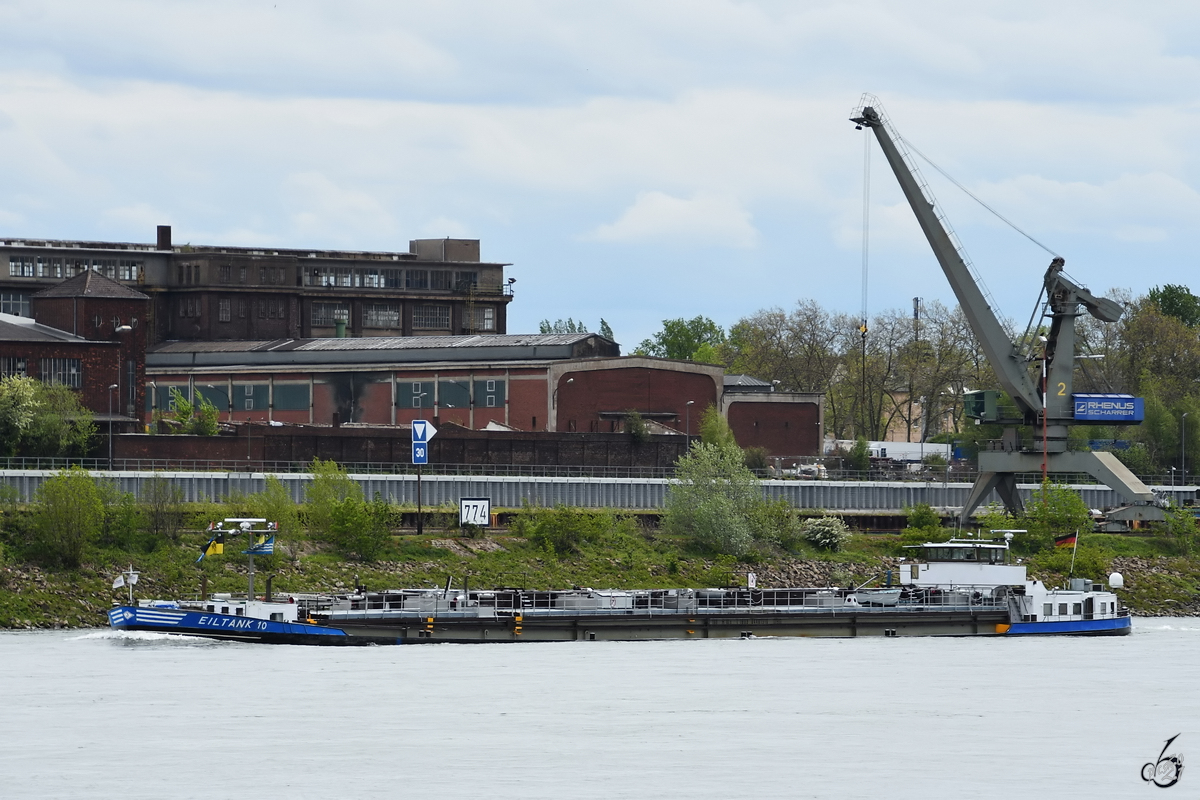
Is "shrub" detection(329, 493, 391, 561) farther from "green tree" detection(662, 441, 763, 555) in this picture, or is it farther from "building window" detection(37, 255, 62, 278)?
"building window" detection(37, 255, 62, 278)

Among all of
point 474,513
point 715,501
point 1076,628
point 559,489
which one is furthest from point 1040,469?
point 474,513

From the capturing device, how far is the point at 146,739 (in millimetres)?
47000

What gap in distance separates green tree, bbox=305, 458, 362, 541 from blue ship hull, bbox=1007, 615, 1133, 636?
106 ft

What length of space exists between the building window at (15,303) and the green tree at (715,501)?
212 feet

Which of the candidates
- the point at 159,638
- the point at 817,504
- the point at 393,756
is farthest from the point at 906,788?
the point at 817,504

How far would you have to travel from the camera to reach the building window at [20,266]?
152m

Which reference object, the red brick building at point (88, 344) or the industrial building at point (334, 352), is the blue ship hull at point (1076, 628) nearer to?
the industrial building at point (334, 352)

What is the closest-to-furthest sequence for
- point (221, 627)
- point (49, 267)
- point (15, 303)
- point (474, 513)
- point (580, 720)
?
point (580, 720), point (221, 627), point (474, 513), point (15, 303), point (49, 267)

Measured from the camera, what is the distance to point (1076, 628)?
7981cm

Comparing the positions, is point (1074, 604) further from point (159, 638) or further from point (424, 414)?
point (424, 414)

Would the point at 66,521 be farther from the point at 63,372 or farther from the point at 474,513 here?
the point at 63,372

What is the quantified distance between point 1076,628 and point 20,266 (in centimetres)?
9962

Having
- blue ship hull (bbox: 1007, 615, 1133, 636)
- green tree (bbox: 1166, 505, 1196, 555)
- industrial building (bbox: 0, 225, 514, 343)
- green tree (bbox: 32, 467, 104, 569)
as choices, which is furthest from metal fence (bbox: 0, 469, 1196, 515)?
industrial building (bbox: 0, 225, 514, 343)

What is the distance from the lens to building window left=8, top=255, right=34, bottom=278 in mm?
152125
